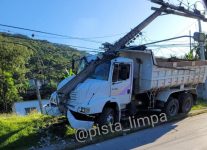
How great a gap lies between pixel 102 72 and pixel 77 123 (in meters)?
2.30

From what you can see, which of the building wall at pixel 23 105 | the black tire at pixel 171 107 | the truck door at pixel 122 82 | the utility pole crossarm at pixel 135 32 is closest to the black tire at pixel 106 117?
the truck door at pixel 122 82

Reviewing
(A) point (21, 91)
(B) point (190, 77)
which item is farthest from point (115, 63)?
(A) point (21, 91)

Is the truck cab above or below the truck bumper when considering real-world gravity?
above

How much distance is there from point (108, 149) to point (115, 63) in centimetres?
365

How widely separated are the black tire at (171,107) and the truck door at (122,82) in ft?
7.56

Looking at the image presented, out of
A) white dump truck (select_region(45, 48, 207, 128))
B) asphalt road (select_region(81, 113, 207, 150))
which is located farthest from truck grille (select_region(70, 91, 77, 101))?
asphalt road (select_region(81, 113, 207, 150))

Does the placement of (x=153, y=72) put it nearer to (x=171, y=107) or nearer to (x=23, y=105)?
(x=171, y=107)

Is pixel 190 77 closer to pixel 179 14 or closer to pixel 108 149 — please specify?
pixel 179 14

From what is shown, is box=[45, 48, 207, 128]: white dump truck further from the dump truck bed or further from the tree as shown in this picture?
the tree

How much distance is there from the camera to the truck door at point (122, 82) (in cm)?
1272

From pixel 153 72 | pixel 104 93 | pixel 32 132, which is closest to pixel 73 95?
pixel 104 93

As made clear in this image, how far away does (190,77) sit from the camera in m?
16.1

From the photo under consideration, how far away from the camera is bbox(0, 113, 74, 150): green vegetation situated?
10547mm

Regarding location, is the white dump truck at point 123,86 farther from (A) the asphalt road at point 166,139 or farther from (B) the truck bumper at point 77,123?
(A) the asphalt road at point 166,139
